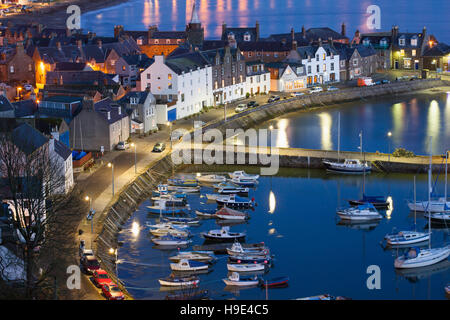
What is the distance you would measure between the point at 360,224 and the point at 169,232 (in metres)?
7.16

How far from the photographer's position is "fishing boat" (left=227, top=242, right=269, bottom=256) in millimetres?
28250

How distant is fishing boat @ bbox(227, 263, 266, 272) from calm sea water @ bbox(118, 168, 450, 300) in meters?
0.27

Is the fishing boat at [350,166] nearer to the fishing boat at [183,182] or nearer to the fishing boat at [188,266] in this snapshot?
the fishing boat at [183,182]

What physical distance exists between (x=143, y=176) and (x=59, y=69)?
19.6m

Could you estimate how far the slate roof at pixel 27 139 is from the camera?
3109cm

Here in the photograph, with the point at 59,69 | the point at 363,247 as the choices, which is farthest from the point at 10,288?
the point at 59,69

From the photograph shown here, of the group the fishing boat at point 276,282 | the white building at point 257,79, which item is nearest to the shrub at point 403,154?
the fishing boat at point 276,282

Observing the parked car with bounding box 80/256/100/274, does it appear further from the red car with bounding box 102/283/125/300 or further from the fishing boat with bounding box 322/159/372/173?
the fishing boat with bounding box 322/159/372/173

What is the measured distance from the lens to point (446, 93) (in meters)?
63.9

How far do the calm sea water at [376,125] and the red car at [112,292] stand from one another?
22.0 meters

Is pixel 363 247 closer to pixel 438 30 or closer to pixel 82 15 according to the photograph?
pixel 438 30

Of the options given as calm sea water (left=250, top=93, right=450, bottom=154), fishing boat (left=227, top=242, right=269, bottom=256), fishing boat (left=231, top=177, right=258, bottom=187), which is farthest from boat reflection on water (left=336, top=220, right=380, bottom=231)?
calm sea water (left=250, top=93, right=450, bottom=154)

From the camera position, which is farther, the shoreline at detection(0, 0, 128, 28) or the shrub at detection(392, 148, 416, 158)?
the shoreline at detection(0, 0, 128, 28)

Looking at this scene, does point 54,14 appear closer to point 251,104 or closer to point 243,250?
point 251,104
